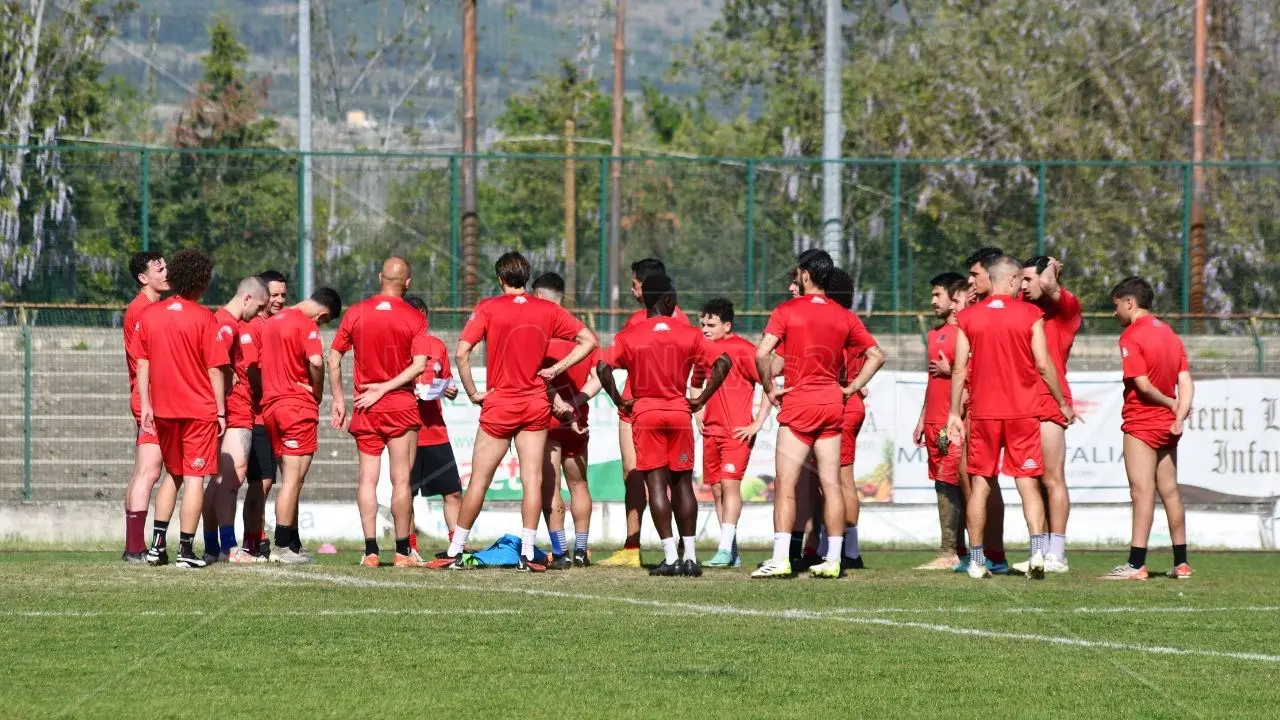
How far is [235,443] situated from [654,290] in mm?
3312

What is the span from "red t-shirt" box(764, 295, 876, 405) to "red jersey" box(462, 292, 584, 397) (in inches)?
57.7

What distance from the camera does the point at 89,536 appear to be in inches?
659

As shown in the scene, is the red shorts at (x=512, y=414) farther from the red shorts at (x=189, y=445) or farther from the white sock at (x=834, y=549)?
the white sock at (x=834, y=549)

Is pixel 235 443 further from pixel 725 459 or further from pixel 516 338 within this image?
pixel 725 459

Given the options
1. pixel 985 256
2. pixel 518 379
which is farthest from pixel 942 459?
pixel 518 379

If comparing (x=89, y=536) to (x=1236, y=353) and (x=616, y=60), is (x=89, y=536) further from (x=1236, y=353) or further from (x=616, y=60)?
(x=616, y=60)

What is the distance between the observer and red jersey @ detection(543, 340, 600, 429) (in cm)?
1259

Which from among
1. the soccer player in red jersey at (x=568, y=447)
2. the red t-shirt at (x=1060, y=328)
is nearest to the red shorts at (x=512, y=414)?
the soccer player in red jersey at (x=568, y=447)

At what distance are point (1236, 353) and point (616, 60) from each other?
2539cm

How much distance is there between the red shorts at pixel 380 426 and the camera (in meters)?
12.5

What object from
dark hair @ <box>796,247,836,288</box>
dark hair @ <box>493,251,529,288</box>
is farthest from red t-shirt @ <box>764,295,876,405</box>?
dark hair @ <box>493,251,529,288</box>

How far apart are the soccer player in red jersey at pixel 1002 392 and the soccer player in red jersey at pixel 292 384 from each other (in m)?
4.67

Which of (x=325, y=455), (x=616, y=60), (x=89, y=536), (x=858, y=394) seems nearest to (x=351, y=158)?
(x=325, y=455)

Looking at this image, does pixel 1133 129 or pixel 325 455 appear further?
pixel 1133 129
